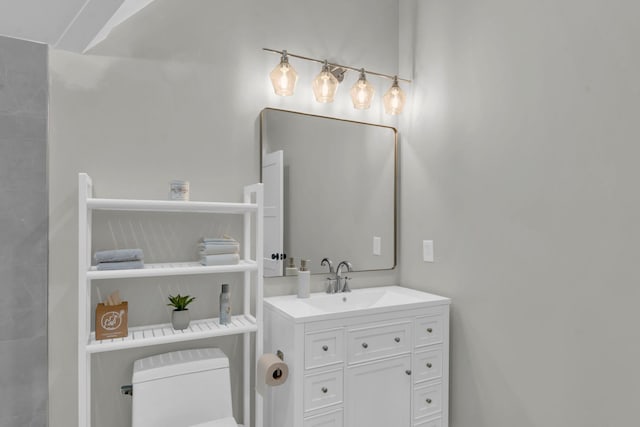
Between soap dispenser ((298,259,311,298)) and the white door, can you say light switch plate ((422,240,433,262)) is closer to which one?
soap dispenser ((298,259,311,298))

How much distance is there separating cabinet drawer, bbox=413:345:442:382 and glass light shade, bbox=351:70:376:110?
4.57 ft

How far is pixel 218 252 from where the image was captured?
5.85ft

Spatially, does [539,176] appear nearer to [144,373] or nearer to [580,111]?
[580,111]

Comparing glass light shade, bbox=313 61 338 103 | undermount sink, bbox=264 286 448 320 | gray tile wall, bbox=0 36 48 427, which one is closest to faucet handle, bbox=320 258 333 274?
undermount sink, bbox=264 286 448 320

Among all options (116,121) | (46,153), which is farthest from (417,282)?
(46,153)

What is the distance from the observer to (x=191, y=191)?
1.92 meters

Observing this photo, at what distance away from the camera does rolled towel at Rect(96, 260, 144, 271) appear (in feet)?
5.04

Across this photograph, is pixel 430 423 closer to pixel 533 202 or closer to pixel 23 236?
pixel 533 202

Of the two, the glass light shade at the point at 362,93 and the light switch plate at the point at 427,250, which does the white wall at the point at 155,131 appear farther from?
the light switch plate at the point at 427,250

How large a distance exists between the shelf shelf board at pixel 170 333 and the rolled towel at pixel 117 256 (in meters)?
0.31

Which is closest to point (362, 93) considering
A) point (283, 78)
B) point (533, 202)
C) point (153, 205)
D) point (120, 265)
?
point (283, 78)

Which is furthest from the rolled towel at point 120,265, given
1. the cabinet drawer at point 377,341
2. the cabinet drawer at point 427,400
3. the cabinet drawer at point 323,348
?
the cabinet drawer at point 427,400

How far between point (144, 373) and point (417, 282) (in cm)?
153

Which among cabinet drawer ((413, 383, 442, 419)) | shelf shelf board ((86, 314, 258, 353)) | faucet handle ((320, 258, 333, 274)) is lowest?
cabinet drawer ((413, 383, 442, 419))
